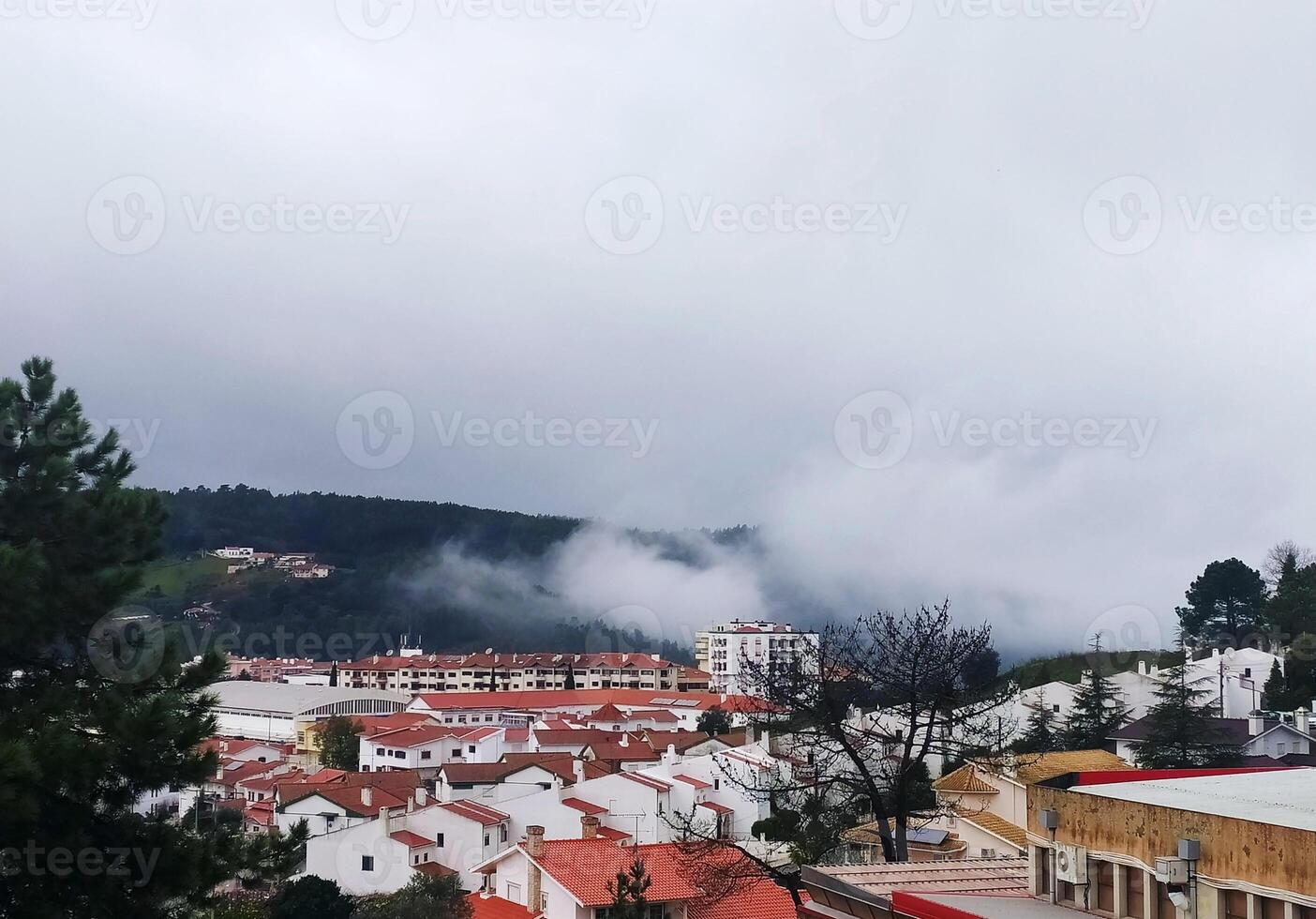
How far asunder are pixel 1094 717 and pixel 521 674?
222 feet

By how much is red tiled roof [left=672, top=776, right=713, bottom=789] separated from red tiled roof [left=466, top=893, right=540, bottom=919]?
1416 cm

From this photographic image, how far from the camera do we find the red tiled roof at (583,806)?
36394mm

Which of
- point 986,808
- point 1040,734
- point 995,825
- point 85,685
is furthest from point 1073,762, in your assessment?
point 85,685

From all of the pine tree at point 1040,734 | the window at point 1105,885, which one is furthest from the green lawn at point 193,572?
the window at point 1105,885

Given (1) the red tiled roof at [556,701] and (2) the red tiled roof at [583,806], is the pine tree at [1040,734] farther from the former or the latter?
(1) the red tiled roof at [556,701]

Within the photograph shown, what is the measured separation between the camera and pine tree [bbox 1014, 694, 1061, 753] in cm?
4353

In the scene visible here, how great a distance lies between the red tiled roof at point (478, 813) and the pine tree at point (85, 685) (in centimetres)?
2468

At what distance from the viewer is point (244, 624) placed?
150 meters

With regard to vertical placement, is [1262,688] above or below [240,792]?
above

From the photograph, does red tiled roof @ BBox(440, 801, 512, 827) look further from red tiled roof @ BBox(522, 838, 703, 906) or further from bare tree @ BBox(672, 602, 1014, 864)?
bare tree @ BBox(672, 602, 1014, 864)

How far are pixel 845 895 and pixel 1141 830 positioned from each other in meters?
3.11

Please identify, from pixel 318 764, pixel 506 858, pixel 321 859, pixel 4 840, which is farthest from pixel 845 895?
pixel 318 764

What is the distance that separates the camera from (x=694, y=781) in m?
41.2

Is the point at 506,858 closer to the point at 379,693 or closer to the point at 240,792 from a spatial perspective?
the point at 240,792
